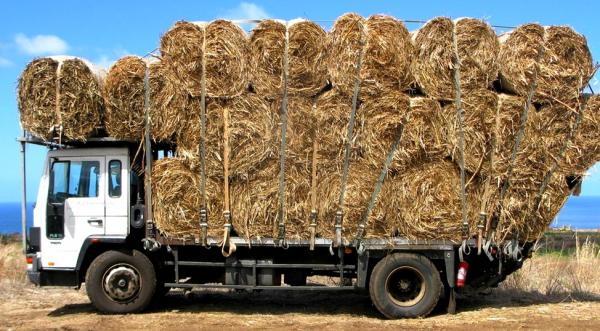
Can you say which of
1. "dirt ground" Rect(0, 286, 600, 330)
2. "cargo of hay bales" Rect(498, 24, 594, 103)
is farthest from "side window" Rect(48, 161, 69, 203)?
"cargo of hay bales" Rect(498, 24, 594, 103)

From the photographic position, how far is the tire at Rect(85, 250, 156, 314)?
A: 9.23 m

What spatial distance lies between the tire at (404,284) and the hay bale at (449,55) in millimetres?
2236

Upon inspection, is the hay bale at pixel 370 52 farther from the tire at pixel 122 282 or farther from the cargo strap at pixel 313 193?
the tire at pixel 122 282

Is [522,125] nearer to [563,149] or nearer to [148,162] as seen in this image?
[563,149]

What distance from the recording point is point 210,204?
8.95m

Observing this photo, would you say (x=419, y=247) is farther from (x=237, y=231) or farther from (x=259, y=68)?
(x=259, y=68)

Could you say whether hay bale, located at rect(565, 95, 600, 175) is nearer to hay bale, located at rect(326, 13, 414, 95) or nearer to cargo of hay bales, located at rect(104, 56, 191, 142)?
hay bale, located at rect(326, 13, 414, 95)

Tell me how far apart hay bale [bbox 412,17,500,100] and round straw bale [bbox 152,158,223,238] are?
10.2ft

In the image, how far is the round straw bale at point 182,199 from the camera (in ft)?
29.2

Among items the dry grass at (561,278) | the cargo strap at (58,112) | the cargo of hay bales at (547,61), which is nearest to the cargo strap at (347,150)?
the cargo of hay bales at (547,61)

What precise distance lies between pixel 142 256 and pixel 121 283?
0.46 metres

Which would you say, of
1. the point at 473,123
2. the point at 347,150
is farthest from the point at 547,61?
the point at 347,150

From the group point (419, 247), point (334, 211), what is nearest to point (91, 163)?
point (334, 211)

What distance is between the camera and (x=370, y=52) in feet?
28.5
